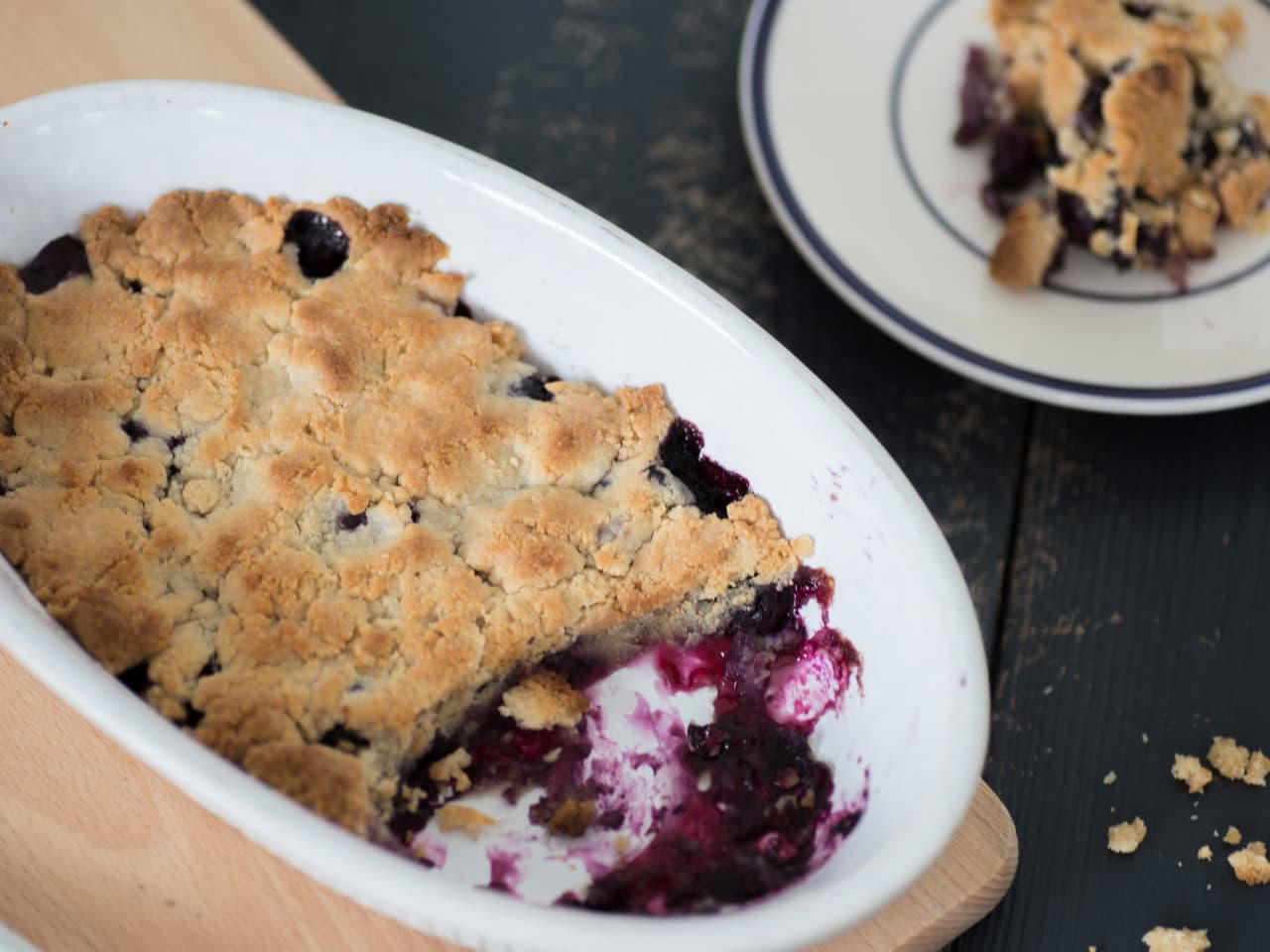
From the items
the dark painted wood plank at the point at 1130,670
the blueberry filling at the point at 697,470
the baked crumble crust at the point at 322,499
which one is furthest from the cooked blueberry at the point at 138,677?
the dark painted wood plank at the point at 1130,670

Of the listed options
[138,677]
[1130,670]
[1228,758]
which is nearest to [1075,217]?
[1130,670]

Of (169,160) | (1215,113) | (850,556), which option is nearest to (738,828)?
(850,556)

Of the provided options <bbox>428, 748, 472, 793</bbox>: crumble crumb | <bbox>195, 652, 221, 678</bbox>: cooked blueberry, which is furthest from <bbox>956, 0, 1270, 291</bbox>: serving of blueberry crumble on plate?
<bbox>195, 652, 221, 678</bbox>: cooked blueberry

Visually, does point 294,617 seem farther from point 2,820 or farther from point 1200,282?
point 1200,282

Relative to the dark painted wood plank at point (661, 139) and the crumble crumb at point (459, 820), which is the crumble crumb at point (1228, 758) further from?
the crumble crumb at point (459, 820)

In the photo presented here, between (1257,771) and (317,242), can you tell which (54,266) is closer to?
(317,242)
